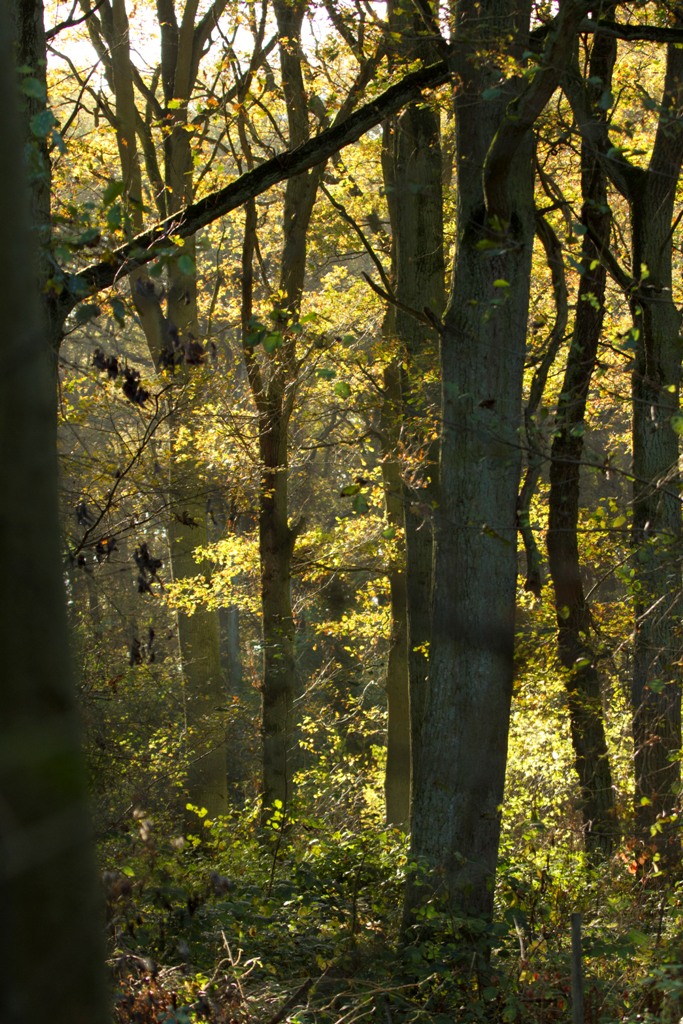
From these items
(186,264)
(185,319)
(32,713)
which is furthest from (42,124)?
(185,319)

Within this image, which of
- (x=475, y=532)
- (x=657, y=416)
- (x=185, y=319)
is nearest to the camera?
(x=475, y=532)

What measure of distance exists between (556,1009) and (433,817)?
2.01 metres

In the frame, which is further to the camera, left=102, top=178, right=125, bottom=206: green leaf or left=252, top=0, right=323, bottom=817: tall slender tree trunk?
left=252, top=0, right=323, bottom=817: tall slender tree trunk

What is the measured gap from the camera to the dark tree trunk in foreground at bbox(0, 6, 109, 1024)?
1358 mm

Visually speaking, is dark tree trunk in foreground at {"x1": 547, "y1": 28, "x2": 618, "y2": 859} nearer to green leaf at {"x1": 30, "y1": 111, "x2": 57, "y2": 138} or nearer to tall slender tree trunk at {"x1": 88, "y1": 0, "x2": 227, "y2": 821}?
tall slender tree trunk at {"x1": 88, "y1": 0, "x2": 227, "y2": 821}

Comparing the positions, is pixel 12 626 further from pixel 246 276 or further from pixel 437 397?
pixel 246 276

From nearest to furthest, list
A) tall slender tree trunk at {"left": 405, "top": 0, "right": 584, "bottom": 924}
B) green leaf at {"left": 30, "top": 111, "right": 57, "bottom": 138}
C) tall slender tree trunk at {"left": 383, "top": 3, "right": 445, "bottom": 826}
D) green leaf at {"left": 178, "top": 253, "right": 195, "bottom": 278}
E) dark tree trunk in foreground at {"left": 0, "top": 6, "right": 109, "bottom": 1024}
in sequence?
dark tree trunk in foreground at {"left": 0, "top": 6, "right": 109, "bottom": 1024}
green leaf at {"left": 30, "top": 111, "right": 57, "bottom": 138}
green leaf at {"left": 178, "top": 253, "right": 195, "bottom": 278}
tall slender tree trunk at {"left": 405, "top": 0, "right": 584, "bottom": 924}
tall slender tree trunk at {"left": 383, "top": 3, "right": 445, "bottom": 826}

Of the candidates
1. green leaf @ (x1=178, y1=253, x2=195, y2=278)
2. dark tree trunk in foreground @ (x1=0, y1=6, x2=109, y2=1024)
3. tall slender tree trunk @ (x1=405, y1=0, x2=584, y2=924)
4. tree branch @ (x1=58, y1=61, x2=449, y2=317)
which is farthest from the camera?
tall slender tree trunk @ (x1=405, y1=0, x2=584, y2=924)

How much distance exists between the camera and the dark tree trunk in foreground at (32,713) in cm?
136

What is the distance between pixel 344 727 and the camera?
23422 mm

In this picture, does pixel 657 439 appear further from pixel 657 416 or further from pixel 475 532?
pixel 475 532

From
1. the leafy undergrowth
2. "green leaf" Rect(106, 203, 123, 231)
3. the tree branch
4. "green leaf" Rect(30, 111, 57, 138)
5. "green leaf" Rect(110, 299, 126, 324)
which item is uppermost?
the tree branch

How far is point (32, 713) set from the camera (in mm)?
1421

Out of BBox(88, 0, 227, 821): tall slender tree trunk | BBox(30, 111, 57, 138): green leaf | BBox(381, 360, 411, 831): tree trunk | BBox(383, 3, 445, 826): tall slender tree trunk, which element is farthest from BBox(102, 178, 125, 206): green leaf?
BBox(381, 360, 411, 831): tree trunk
